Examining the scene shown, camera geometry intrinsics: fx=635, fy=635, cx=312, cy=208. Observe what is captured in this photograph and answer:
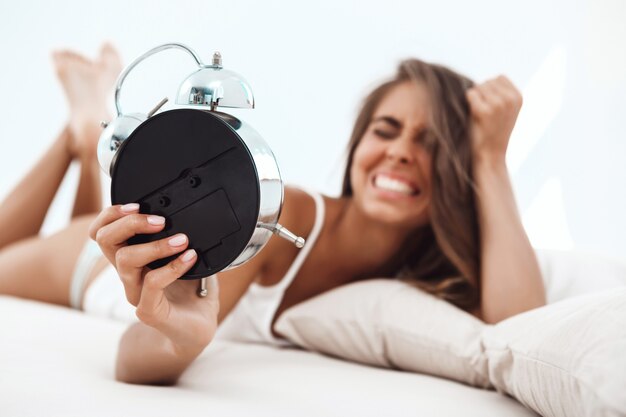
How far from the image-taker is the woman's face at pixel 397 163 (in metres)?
1.39

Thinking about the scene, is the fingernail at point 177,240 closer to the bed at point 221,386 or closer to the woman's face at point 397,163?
the bed at point 221,386

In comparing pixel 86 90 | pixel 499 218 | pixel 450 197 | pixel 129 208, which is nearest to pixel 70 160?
pixel 86 90

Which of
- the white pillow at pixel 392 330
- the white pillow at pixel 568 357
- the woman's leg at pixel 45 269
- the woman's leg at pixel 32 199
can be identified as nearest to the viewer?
the white pillow at pixel 568 357

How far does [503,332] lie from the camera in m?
0.92

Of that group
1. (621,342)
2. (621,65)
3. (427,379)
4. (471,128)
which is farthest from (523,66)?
(621,342)

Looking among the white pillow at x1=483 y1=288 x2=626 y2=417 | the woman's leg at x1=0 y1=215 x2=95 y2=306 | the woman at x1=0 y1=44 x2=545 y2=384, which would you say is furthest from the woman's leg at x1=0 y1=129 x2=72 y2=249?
the white pillow at x1=483 y1=288 x2=626 y2=417

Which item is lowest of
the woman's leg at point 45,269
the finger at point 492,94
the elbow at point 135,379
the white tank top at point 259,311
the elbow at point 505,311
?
the woman's leg at point 45,269

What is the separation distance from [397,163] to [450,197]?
0.14m

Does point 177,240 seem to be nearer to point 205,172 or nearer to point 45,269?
point 205,172

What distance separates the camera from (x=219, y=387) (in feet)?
2.91

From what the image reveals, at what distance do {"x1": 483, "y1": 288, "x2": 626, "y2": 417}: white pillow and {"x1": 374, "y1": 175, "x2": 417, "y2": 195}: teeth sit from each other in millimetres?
513

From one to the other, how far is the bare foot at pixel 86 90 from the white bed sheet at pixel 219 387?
89 centimetres

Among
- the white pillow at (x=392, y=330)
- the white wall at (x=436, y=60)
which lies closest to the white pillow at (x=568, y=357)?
the white pillow at (x=392, y=330)

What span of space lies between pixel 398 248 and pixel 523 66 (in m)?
0.87
